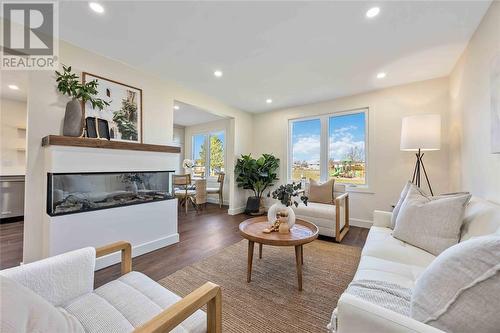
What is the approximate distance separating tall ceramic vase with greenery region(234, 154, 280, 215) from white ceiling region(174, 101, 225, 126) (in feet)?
5.03

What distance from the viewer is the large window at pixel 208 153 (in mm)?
6312

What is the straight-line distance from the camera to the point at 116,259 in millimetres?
2391

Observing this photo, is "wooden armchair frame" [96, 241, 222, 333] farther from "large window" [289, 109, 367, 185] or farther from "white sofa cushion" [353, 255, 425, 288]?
"large window" [289, 109, 367, 185]

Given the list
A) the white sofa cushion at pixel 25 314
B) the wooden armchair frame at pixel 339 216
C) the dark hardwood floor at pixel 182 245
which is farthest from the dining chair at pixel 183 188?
the white sofa cushion at pixel 25 314

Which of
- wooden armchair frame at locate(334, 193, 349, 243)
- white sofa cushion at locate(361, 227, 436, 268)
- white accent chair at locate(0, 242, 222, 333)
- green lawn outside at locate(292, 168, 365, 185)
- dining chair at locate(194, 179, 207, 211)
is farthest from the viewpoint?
dining chair at locate(194, 179, 207, 211)

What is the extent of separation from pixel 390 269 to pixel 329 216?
1721 mm

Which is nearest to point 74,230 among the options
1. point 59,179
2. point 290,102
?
point 59,179

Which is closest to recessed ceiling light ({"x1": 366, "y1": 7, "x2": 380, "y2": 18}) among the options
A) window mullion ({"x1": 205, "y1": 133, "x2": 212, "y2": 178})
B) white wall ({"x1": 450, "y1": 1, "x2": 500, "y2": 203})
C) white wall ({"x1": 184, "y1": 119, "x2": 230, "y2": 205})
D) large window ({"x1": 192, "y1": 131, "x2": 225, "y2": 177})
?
white wall ({"x1": 450, "y1": 1, "x2": 500, "y2": 203})

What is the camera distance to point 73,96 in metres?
2.25

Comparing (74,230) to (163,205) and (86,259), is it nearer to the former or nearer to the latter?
(163,205)

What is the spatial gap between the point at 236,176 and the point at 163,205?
2.13 meters

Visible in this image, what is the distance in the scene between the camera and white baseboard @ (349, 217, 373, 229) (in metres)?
3.75

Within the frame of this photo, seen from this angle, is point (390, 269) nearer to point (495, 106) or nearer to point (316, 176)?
point (495, 106)

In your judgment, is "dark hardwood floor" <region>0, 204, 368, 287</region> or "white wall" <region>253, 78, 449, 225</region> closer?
"dark hardwood floor" <region>0, 204, 368, 287</region>
